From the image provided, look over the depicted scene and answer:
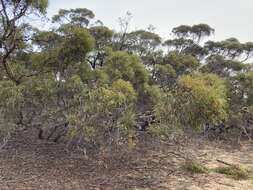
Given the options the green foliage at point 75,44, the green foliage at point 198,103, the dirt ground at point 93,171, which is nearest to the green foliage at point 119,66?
the green foliage at point 75,44

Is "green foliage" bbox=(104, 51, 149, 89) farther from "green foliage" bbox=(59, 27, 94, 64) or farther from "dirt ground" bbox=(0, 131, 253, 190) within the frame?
"dirt ground" bbox=(0, 131, 253, 190)

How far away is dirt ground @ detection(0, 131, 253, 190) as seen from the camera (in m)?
6.82

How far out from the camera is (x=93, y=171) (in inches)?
305

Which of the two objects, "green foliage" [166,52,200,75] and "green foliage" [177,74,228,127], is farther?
"green foliage" [166,52,200,75]

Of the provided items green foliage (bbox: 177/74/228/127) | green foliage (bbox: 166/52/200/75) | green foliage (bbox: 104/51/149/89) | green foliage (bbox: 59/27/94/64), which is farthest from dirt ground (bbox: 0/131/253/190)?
green foliage (bbox: 166/52/200/75)

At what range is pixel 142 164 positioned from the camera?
29.3 feet

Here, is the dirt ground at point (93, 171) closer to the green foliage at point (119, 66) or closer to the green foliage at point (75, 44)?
the green foliage at point (119, 66)

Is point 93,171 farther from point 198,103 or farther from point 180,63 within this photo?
point 180,63

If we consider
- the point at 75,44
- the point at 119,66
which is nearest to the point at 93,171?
the point at 75,44

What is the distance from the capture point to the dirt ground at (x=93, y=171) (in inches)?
268

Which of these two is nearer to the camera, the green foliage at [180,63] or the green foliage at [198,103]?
the green foliage at [198,103]

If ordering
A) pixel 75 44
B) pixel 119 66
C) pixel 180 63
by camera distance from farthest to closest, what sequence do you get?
pixel 180 63 < pixel 119 66 < pixel 75 44

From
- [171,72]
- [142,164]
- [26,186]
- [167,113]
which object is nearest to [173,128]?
[167,113]

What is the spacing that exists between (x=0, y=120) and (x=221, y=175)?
15.9ft
